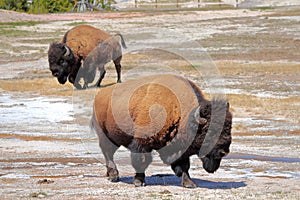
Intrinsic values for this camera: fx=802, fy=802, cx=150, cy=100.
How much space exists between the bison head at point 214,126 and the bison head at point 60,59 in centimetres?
1246

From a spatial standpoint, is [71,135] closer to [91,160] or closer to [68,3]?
[91,160]

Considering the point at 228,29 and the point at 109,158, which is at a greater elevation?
the point at 109,158

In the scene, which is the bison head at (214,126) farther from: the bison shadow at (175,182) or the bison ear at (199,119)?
the bison shadow at (175,182)

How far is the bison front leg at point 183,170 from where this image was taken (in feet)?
36.1

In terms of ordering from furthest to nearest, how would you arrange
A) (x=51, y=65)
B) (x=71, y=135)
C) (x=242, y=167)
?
1. (x=51, y=65)
2. (x=71, y=135)
3. (x=242, y=167)

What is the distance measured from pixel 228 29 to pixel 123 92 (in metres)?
34.5

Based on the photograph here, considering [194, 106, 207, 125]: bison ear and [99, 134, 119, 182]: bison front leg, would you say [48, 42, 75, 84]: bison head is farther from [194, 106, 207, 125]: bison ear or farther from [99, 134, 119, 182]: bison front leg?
[194, 106, 207, 125]: bison ear

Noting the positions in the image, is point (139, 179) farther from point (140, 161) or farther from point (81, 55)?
point (81, 55)

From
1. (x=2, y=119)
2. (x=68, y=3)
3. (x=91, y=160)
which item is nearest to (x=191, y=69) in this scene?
(x=2, y=119)

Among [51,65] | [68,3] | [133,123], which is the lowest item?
[68,3]

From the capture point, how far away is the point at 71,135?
57.7ft

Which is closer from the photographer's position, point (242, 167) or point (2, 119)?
point (242, 167)

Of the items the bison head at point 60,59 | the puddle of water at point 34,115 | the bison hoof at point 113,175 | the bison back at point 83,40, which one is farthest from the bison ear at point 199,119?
the bison back at point 83,40

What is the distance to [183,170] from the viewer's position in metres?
11.1
